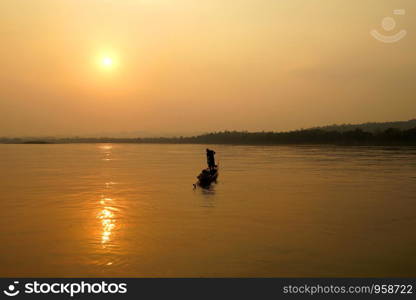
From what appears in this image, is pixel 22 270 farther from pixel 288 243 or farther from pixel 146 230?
pixel 288 243

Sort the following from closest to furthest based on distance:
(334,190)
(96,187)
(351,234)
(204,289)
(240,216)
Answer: (204,289) → (351,234) → (240,216) → (334,190) → (96,187)

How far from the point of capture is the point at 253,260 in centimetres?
1280

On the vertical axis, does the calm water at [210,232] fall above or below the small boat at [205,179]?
below

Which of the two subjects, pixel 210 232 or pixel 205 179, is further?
pixel 205 179

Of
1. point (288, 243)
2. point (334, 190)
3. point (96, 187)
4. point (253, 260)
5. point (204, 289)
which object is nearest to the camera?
point (204, 289)

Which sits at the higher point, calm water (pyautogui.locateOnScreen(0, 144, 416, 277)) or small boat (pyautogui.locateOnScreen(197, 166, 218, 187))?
small boat (pyautogui.locateOnScreen(197, 166, 218, 187))

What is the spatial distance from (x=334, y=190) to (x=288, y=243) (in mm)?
16318

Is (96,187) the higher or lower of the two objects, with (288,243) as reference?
higher

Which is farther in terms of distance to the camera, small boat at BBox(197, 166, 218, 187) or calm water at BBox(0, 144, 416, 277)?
small boat at BBox(197, 166, 218, 187)

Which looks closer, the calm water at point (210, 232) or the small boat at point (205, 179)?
the calm water at point (210, 232)

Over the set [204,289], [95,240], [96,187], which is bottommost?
[204,289]

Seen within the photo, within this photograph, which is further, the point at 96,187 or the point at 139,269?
the point at 96,187

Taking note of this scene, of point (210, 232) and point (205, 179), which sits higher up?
point (205, 179)

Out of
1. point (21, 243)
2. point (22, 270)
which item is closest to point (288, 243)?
point (22, 270)
